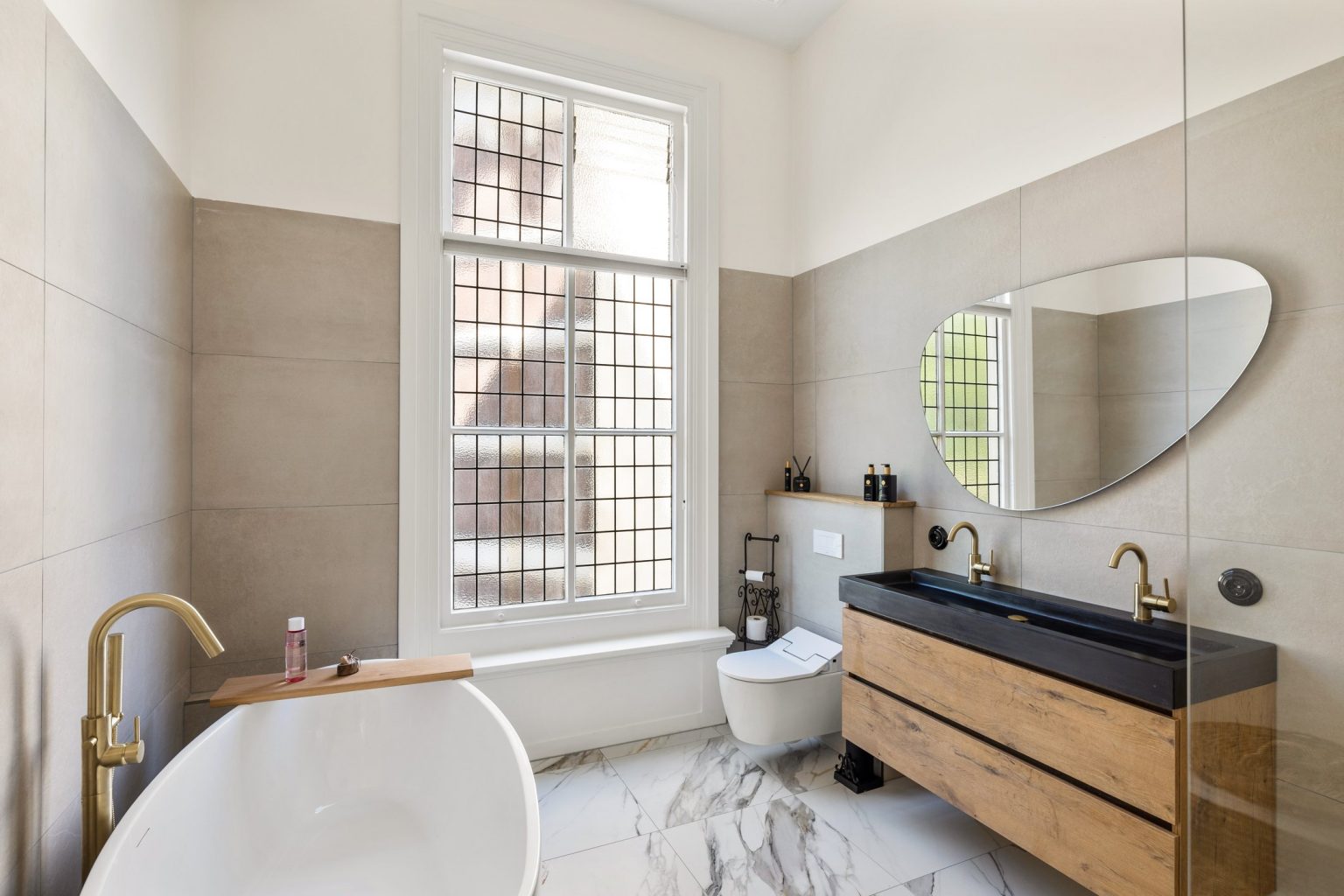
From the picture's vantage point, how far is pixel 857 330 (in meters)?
2.75

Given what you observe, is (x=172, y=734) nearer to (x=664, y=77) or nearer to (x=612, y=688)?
(x=612, y=688)

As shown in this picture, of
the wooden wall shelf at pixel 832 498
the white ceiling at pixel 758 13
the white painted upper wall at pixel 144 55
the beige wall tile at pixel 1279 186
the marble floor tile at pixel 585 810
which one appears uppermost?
the white ceiling at pixel 758 13

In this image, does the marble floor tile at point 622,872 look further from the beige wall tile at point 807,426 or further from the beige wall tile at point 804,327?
the beige wall tile at point 804,327

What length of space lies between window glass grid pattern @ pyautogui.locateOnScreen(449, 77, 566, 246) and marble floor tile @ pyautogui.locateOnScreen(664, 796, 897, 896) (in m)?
2.32

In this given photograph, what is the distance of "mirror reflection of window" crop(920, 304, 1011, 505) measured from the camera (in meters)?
2.13

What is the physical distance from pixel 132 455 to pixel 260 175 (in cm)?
114

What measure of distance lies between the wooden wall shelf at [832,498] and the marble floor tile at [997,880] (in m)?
1.13

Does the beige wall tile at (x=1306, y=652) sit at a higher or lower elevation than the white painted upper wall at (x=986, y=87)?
lower

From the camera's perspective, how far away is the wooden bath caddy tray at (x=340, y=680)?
1.84 m

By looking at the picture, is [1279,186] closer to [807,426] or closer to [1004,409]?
[1004,409]

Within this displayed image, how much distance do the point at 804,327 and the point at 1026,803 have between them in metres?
2.09

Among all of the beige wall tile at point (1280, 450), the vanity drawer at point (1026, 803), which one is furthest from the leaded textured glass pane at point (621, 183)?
the beige wall tile at point (1280, 450)

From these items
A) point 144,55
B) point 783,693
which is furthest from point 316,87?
point 783,693

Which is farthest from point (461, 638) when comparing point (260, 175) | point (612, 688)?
point (260, 175)
